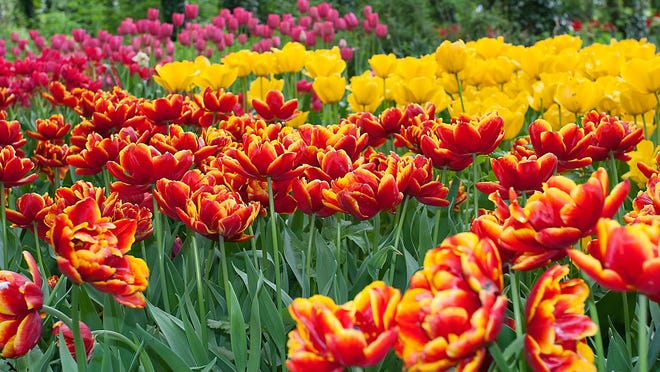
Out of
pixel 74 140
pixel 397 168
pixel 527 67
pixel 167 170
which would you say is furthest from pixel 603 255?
pixel 527 67

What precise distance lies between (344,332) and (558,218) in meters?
0.26

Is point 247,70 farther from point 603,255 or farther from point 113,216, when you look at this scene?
point 603,255

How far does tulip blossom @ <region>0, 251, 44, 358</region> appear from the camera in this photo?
1.02 meters

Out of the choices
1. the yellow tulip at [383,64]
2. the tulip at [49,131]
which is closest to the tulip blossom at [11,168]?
the tulip at [49,131]

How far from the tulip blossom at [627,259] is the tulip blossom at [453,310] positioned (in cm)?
9

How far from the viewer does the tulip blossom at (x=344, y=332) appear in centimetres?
72

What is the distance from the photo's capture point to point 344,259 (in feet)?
5.43

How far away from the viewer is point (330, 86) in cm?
273

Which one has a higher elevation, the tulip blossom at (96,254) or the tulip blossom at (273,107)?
the tulip blossom at (96,254)

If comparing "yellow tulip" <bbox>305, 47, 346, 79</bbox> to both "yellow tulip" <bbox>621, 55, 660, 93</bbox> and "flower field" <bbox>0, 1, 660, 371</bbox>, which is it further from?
"yellow tulip" <bbox>621, 55, 660, 93</bbox>

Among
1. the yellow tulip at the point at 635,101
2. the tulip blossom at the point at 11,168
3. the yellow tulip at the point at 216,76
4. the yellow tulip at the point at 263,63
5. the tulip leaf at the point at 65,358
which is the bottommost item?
the yellow tulip at the point at 263,63

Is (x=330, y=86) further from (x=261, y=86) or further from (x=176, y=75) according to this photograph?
(x=176, y=75)

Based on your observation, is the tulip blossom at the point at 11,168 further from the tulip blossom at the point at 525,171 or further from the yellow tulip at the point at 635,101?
the yellow tulip at the point at 635,101

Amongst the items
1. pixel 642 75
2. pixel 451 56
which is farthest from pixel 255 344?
pixel 451 56
